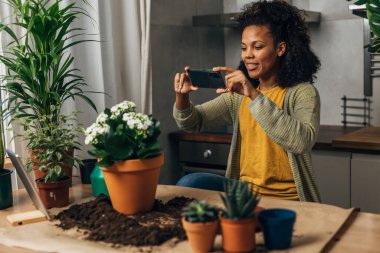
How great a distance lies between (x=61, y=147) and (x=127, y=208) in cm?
41

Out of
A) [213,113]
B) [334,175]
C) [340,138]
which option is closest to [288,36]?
[213,113]

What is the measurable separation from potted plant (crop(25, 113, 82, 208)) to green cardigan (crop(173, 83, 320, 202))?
1.82ft

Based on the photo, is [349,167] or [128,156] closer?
[128,156]

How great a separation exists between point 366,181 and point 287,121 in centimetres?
107

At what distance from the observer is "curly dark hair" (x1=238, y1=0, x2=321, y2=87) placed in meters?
2.16

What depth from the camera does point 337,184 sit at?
9.24 ft

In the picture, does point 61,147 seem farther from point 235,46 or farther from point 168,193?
point 235,46

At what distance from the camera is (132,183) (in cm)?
154

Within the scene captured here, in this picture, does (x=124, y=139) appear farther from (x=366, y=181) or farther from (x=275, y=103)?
(x=366, y=181)

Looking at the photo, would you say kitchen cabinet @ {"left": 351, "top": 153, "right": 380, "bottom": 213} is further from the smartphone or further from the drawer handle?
the smartphone

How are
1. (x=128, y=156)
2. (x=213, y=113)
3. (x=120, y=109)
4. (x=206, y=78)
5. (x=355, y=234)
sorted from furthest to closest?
(x=213, y=113) → (x=206, y=78) → (x=120, y=109) → (x=128, y=156) → (x=355, y=234)

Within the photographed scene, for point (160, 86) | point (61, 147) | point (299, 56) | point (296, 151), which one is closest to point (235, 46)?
point (160, 86)

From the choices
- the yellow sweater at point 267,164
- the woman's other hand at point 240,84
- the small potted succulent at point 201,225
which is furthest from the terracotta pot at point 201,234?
the yellow sweater at point 267,164

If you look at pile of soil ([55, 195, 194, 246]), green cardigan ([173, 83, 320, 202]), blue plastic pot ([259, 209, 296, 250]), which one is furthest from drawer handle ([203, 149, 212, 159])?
blue plastic pot ([259, 209, 296, 250])
